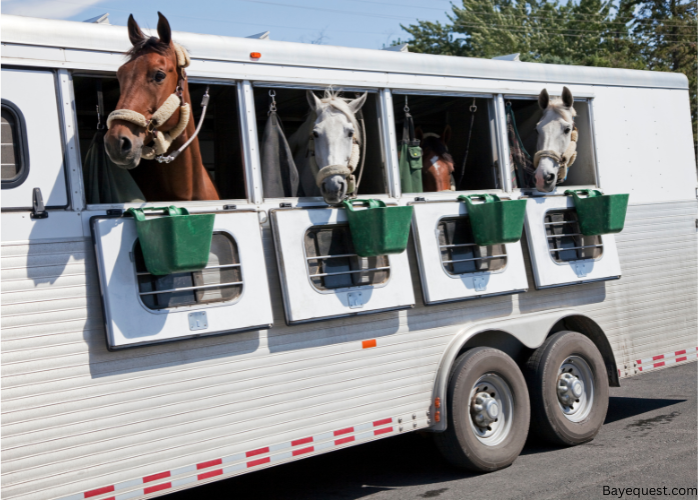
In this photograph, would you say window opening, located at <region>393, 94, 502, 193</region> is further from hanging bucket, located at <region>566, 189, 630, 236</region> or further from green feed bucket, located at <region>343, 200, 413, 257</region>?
green feed bucket, located at <region>343, 200, 413, 257</region>

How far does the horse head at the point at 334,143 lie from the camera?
5.27 meters

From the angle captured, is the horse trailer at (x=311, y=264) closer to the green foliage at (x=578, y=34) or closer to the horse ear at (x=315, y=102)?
the horse ear at (x=315, y=102)

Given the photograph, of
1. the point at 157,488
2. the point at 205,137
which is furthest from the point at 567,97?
the point at 157,488

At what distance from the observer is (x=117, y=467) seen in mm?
4344

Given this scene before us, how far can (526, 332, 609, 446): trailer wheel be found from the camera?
6578 millimetres

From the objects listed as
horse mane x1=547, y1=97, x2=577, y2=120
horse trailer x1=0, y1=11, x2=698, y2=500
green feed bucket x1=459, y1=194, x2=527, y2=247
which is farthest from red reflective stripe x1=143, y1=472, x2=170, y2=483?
horse mane x1=547, y1=97, x2=577, y2=120

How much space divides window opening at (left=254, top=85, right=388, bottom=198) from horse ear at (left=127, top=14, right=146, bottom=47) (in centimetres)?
98

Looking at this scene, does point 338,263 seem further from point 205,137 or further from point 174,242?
point 205,137

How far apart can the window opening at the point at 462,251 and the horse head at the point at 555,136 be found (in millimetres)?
818

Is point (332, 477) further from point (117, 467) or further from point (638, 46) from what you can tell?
point (638, 46)

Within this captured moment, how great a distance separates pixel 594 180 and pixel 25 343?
A: 5192mm

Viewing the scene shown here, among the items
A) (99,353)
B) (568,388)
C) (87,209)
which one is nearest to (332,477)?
(568,388)

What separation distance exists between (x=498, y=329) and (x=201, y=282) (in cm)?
265

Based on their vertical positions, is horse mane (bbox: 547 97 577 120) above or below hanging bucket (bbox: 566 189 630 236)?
above
